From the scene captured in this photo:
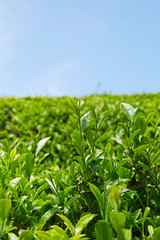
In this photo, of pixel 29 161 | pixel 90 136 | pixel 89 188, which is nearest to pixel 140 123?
pixel 90 136

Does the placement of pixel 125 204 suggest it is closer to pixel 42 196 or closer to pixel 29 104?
pixel 42 196

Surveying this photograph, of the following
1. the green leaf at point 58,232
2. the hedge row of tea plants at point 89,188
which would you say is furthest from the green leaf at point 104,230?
the green leaf at point 58,232

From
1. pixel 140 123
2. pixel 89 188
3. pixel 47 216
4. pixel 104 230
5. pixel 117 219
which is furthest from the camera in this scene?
pixel 140 123

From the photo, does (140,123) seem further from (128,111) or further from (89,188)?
(89,188)

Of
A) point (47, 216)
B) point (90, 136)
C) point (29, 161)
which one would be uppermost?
point (90, 136)

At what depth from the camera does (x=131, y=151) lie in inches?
60.3

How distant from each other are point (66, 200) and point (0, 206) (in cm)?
54

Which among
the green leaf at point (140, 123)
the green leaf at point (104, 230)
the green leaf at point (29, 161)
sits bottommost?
the green leaf at point (104, 230)

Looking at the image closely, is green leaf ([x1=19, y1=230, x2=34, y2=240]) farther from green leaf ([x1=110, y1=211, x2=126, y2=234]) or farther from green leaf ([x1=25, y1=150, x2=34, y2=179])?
green leaf ([x1=25, y1=150, x2=34, y2=179])

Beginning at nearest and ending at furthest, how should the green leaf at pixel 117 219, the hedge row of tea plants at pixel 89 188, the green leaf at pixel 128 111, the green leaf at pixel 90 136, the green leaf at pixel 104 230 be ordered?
the green leaf at pixel 117 219 < the green leaf at pixel 104 230 < the hedge row of tea plants at pixel 89 188 < the green leaf at pixel 90 136 < the green leaf at pixel 128 111

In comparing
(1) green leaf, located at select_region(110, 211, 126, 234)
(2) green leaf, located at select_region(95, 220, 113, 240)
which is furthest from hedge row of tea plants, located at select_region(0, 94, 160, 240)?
(1) green leaf, located at select_region(110, 211, 126, 234)

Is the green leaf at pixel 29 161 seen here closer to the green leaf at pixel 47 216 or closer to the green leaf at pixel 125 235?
the green leaf at pixel 47 216

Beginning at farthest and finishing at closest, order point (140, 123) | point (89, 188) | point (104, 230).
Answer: point (140, 123), point (89, 188), point (104, 230)

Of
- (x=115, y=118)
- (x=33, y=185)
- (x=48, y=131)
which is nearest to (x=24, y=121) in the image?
(x=48, y=131)
